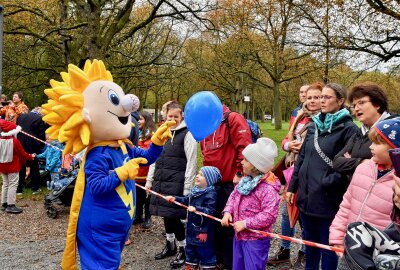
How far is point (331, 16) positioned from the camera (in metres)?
12.8

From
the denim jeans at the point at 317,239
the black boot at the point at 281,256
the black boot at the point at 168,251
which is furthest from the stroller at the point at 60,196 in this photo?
the denim jeans at the point at 317,239

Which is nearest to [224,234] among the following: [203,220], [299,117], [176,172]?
[203,220]

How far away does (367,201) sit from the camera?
8.57ft

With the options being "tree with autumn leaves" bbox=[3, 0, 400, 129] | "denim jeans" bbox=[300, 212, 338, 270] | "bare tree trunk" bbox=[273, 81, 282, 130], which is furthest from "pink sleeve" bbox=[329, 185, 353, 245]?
"bare tree trunk" bbox=[273, 81, 282, 130]

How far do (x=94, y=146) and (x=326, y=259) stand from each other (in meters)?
2.28

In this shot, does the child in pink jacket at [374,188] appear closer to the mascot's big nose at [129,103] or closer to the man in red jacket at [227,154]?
the man in red jacket at [227,154]

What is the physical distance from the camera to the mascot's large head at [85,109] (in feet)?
10.5

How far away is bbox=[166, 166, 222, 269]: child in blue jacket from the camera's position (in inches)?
163

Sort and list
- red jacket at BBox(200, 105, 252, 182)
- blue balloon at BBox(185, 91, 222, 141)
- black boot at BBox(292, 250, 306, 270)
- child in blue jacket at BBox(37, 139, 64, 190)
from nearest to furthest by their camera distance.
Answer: blue balloon at BBox(185, 91, 222, 141), red jacket at BBox(200, 105, 252, 182), black boot at BBox(292, 250, 306, 270), child in blue jacket at BBox(37, 139, 64, 190)

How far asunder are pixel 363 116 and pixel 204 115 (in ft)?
4.78

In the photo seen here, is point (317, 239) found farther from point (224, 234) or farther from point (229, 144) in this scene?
point (229, 144)

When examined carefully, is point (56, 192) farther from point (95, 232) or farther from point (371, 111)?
point (371, 111)

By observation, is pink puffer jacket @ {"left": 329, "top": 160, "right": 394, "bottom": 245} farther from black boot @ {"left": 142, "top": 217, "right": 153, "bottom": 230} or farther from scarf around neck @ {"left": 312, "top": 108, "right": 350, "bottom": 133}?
black boot @ {"left": 142, "top": 217, "right": 153, "bottom": 230}

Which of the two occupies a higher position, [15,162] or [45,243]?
[15,162]
